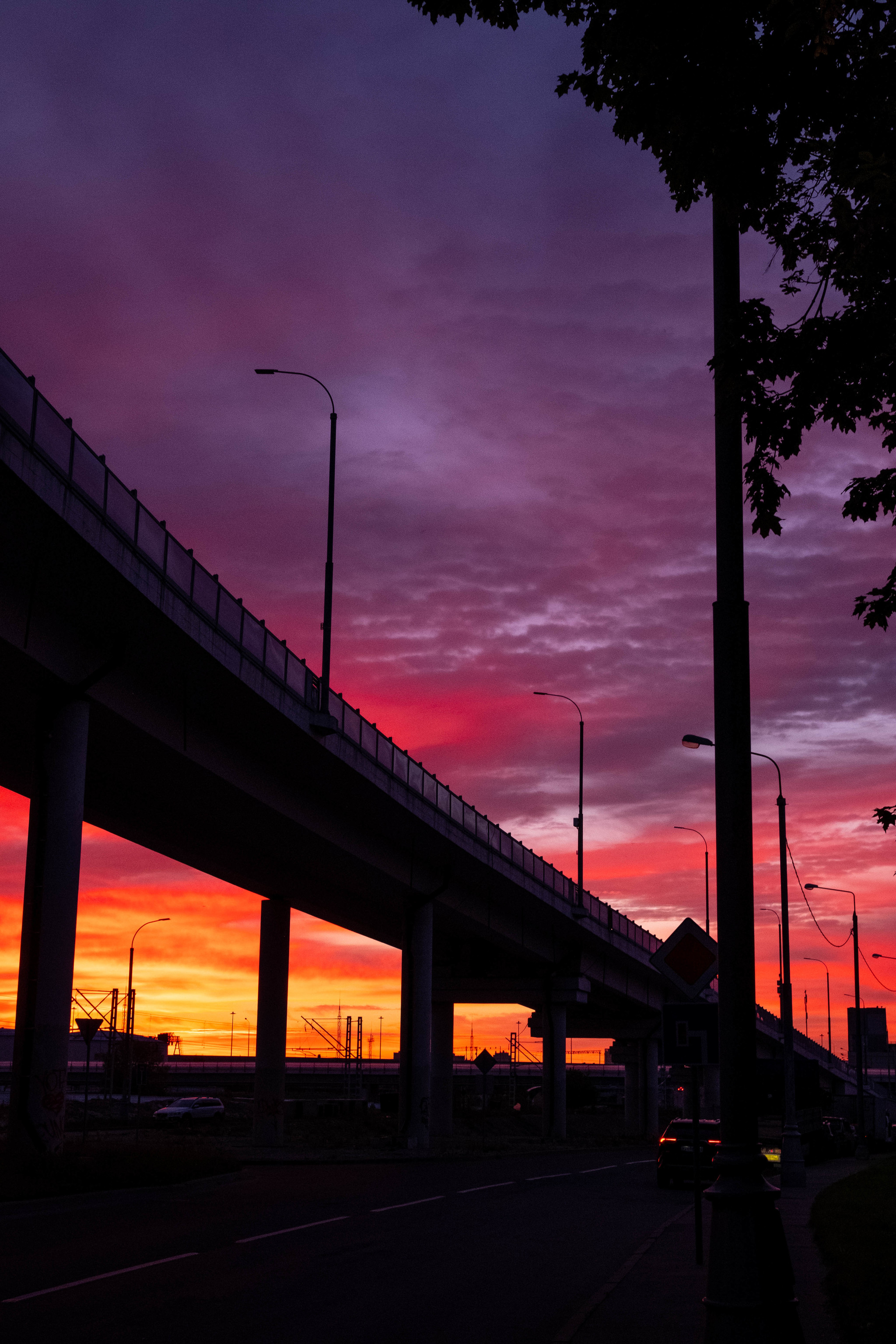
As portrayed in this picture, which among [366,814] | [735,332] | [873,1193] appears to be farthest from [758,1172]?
[366,814]

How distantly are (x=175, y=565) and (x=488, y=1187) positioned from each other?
46.3 feet

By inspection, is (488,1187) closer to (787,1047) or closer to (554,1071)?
(787,1047)

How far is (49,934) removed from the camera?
24.7m

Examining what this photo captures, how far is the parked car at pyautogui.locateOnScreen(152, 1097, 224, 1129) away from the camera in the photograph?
76.4 metres

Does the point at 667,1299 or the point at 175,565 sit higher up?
the point at 175,565

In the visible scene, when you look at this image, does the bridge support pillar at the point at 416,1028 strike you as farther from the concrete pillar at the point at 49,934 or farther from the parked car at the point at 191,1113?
the parked car at the point at 191,1113

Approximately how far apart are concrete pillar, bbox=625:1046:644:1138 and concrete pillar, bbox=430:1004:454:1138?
54.9 feet

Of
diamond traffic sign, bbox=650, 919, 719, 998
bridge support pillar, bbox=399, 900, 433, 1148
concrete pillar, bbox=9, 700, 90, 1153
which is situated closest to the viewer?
diamond traffic sign, bbox=650, 919, 719, 998

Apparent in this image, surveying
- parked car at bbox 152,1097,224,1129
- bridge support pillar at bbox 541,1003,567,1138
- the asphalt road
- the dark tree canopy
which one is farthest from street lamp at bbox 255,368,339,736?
parked car at bbox 152,1097,224,1129

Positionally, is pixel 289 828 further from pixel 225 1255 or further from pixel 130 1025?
pixel 130 1025

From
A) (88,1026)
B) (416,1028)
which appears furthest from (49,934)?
(416,1028)

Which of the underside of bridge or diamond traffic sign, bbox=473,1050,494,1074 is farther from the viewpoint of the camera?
diamond traffic sign, bbox=473,1050,494,1074

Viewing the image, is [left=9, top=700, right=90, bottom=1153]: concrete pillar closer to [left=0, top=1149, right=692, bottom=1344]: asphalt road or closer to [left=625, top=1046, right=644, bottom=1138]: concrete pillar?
[left=0, top=1149, right=692, bottom=1344]: asphalt road

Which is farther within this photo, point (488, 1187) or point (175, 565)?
point (488, 1187)
